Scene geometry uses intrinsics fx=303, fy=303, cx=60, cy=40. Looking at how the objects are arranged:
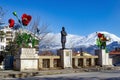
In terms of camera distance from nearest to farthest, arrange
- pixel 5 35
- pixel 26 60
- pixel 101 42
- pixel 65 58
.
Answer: pixel 26 60 → pixel 65 58 → pixel 101 42 → pixel 5 35

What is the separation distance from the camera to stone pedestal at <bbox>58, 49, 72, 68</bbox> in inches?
1005

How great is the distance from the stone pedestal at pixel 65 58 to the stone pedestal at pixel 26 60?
104 inches

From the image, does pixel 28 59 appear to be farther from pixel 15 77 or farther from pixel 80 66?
pixel 80 66

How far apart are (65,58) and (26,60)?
3721 millimetres

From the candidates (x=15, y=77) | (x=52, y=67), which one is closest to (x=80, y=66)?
(x=52, y=67)

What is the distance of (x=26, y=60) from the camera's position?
23.5 m

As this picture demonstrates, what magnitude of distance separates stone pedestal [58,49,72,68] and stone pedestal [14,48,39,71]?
2.65 meters

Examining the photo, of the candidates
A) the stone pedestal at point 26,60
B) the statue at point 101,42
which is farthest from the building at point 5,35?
the statue at point 101,42

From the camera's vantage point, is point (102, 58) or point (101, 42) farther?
point (101, 42)

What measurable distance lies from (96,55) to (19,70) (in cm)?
872

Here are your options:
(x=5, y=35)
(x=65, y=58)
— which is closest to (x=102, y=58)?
(x=65, y=58)

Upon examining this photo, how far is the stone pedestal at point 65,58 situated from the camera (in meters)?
25.5

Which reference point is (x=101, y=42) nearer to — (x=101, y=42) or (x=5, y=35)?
(x=101, y=42)

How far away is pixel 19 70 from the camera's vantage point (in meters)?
23.2
